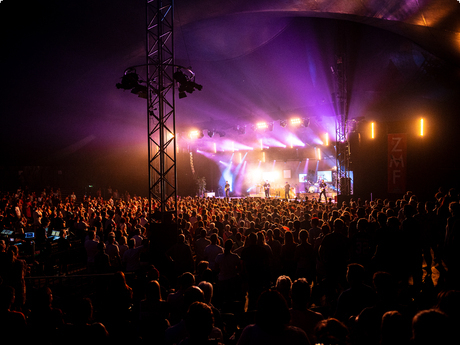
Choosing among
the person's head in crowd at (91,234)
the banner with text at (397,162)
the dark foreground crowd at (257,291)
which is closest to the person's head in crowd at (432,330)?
the dark foreground crowd at (257,291)

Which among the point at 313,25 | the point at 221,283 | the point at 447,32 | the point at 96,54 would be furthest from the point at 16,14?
the point at 447,32

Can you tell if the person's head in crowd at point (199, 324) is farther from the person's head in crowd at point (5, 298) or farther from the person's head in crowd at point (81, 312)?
the person's head in crowd at point (5, 298)

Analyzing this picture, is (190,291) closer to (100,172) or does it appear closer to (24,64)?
(24,64)

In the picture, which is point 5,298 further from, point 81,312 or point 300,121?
point 300,121

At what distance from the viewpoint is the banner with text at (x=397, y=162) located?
555 inches

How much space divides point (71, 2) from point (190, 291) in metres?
10.2

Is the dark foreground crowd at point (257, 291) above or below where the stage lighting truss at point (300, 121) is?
below

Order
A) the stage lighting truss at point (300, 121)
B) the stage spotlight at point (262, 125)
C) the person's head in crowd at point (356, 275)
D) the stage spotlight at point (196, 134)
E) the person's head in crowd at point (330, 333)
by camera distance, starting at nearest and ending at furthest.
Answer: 1. the person's head in crowd at point (330, 333)
2. the person's head in crowd at point (356, 275)
3. the stage lighting truss at point (300, 121)
4. the stage spotlight at point (262, 125)
5. the stage spotlight at point (196, 134)

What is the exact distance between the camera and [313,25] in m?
13.5

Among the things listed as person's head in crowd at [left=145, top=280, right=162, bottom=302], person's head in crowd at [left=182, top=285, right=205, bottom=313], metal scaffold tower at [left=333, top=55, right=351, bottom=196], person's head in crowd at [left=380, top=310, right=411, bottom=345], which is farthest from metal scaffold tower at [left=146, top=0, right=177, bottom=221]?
metal scaffold tower at [left=333, top=55, right=351, bottom=196]

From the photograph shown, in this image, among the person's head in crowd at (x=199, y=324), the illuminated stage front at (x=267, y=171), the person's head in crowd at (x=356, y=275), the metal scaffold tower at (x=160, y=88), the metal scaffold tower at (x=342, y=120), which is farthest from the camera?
the illuminated stage front at (x=267, y=171)

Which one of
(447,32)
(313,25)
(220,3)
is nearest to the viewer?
(447,32)

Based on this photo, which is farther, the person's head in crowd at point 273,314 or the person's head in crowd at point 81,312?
the person's head in crowd at point 81,312

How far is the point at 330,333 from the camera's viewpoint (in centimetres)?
173
